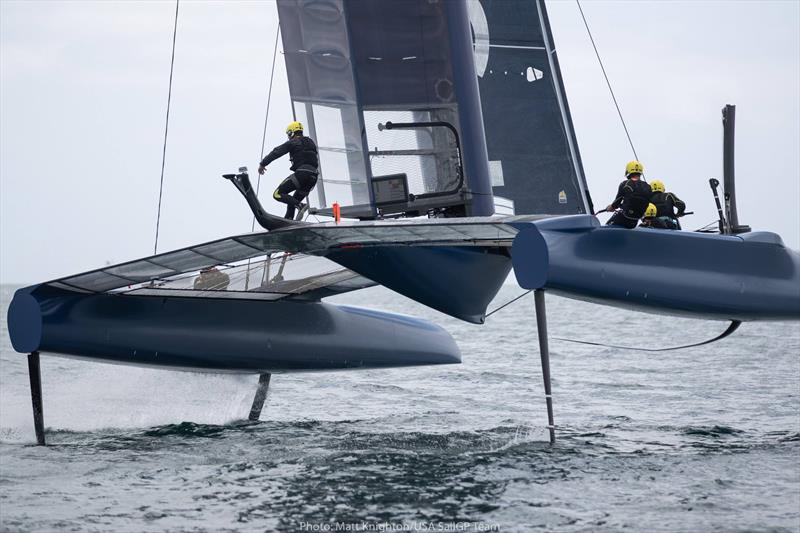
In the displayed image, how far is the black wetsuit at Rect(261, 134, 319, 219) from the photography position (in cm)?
810

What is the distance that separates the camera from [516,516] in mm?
5547

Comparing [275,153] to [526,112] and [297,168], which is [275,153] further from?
[526,112]

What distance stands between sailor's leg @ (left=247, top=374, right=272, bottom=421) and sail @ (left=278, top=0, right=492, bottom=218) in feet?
6.70

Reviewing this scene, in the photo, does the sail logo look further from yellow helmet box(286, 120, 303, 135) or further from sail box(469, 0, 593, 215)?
yellow helmet box(286, 120, 303, 135)

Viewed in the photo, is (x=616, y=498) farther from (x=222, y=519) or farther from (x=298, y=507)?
(x=222, y=519)

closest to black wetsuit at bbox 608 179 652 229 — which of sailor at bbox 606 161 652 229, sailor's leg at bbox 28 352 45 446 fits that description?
sailor at bbox 606 161 652 229

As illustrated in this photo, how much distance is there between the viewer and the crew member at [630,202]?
805cm

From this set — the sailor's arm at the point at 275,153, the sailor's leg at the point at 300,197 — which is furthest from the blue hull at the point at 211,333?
the sailor's arm at the point at 275,153

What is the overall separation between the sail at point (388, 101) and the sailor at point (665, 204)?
4.07ft

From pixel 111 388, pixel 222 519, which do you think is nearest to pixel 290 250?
pixel 222 519

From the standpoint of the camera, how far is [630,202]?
26.4ft

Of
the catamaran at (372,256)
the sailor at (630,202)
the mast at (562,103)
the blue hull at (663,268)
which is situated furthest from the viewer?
the mast at (562,103)

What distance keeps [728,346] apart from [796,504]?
1604 centimetres

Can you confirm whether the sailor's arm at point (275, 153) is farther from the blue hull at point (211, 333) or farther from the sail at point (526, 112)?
the sail at point (526, 112)
